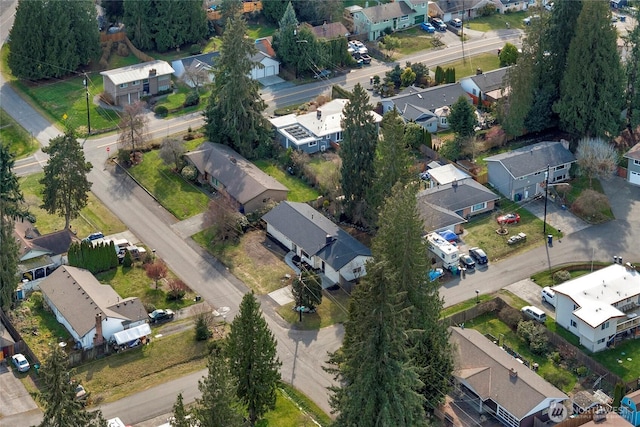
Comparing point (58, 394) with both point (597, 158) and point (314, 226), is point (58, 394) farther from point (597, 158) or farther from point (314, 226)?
point (597, 158)

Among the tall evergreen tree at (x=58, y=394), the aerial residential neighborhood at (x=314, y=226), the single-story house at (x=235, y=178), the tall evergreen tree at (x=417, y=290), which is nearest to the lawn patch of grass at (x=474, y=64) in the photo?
the aerial residential neighborhood at (x=314, y=226)

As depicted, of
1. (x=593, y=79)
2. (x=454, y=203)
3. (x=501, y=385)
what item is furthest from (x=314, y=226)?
(x=593, y=79)

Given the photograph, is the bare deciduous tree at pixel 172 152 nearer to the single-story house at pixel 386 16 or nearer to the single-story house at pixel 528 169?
the single-story house at pixel 528 169

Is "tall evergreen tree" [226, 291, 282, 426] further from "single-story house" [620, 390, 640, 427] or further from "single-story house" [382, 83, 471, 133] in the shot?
"single-story house" [382, 83, 471, 133]

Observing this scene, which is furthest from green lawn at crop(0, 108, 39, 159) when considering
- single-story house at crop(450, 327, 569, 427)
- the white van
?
the white van

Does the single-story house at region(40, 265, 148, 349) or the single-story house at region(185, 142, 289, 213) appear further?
the single-story house at region(185, 142, 289, 213)

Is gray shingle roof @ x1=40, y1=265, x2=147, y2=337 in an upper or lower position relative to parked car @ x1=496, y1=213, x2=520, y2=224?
lower
